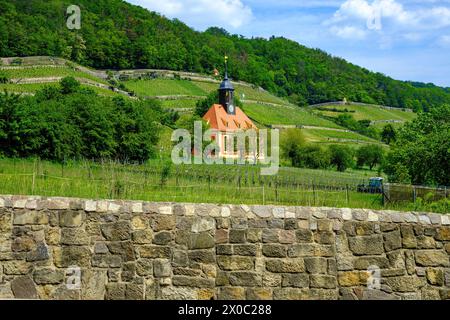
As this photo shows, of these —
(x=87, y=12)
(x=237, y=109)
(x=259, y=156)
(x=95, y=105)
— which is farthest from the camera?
(x=87, y=12)

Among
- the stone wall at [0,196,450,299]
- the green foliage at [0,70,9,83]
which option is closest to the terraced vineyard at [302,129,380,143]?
the green foliage at [0,70,9,83]

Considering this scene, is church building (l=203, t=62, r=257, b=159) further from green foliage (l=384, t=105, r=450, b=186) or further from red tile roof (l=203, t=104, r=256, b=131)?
green foliage (l=384, t=105, r=450, b=186)

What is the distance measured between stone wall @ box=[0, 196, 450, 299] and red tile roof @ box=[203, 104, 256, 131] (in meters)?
88.2

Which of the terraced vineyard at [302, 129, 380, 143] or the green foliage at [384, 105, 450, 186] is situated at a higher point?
the terraced vineyard at [302, 129, 380, 143]

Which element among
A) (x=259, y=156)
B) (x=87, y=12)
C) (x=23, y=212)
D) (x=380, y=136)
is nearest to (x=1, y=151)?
(x=23, y=212)

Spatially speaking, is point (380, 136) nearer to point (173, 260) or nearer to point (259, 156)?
point (259, 156)

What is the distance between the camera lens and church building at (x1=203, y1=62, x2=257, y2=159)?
3584 inches

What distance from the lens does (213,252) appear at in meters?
7.49

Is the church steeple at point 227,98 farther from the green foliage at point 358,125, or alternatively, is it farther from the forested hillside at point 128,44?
the green foliage at point 358,125

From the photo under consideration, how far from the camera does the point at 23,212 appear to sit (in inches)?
282

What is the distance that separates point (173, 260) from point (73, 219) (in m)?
1.34

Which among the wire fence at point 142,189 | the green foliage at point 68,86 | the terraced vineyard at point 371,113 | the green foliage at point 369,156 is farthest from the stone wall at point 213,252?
the terraced vineyard at point 371,113

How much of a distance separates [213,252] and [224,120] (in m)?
92.0

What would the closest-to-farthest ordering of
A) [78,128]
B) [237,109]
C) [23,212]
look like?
[23,212]
[78,128]
[237,109]
